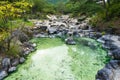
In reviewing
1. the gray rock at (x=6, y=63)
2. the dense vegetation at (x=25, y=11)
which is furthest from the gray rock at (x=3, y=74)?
the dense vegetation at (x=25, y=11)

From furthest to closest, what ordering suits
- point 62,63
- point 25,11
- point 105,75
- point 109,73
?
point 25,11, point 62,63, point 109,73, point 105,75

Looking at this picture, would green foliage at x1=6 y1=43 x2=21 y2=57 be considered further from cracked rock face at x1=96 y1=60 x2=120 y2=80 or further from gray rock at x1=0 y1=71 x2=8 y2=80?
cracked rock face at x1=96 y1=60 x2=120 y2=80

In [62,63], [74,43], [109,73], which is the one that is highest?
[109,73]

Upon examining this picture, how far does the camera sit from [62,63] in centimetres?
1833

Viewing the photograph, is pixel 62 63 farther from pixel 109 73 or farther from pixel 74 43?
pixel 74 43

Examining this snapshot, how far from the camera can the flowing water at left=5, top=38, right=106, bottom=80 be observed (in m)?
15.6

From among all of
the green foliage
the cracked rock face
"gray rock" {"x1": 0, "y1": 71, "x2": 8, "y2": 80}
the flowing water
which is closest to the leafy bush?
the green foliage

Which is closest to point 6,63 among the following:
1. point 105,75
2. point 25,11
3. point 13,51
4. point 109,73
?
point 13,51

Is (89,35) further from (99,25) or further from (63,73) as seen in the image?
(63,73)

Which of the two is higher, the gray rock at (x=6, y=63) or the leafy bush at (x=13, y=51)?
the leafy bush at (x=13, y=51)

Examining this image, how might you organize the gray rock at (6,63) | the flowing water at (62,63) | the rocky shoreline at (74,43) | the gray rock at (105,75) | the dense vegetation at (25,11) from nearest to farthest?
the gray rock at (105,75), the rocky shoreline at (74,43), the flowing water at (62,63), the gray rock at (6,63), the dense vegetation at (25,11)

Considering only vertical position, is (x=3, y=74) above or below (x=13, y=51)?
below

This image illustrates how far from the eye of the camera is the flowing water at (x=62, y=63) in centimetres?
1565

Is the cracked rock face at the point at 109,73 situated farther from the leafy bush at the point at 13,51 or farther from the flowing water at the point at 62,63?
the leafy bush at the point at 13,51
